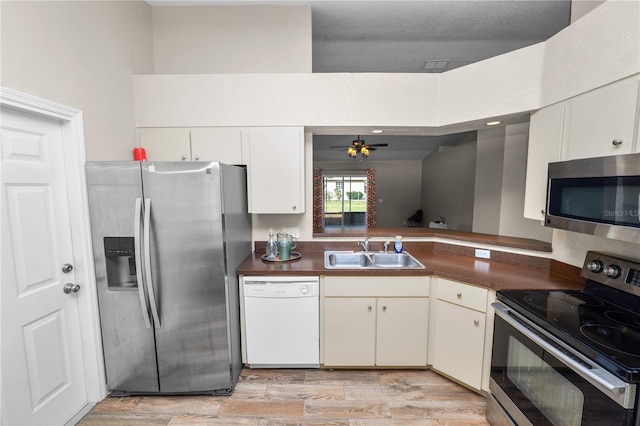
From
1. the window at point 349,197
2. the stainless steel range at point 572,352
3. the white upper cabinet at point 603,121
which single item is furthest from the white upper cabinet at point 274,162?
the window at point 349,197

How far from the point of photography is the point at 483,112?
6.63 ft

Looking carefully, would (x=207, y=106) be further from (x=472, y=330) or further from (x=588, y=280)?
(x=588, y=280)

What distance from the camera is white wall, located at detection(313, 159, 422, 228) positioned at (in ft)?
28.6

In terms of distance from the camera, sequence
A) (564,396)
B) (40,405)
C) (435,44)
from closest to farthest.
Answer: (564,396)
(40,405)
(435,44)

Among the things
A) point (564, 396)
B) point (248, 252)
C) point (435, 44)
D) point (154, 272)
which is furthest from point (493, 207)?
point (154, 272)

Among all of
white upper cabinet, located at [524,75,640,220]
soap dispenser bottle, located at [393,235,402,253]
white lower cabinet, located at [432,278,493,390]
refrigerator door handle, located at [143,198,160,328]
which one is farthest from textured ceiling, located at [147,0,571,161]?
refrigerator door handle, located at [143,198,160,328]

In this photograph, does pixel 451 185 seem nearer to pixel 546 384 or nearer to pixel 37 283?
pixel 546 384

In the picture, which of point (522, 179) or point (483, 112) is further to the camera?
point (522, 179)

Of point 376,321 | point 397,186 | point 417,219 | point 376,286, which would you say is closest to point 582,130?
point 376,286

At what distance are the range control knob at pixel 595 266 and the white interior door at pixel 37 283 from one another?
325 cm

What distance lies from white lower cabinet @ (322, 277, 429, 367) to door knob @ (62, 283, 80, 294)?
1680 mm

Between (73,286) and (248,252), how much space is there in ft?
3.95

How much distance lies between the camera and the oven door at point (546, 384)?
3.17 ft

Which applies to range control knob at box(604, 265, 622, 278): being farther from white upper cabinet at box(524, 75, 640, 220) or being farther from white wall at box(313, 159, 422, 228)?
white wall at box(313, 159, 422, 228)
